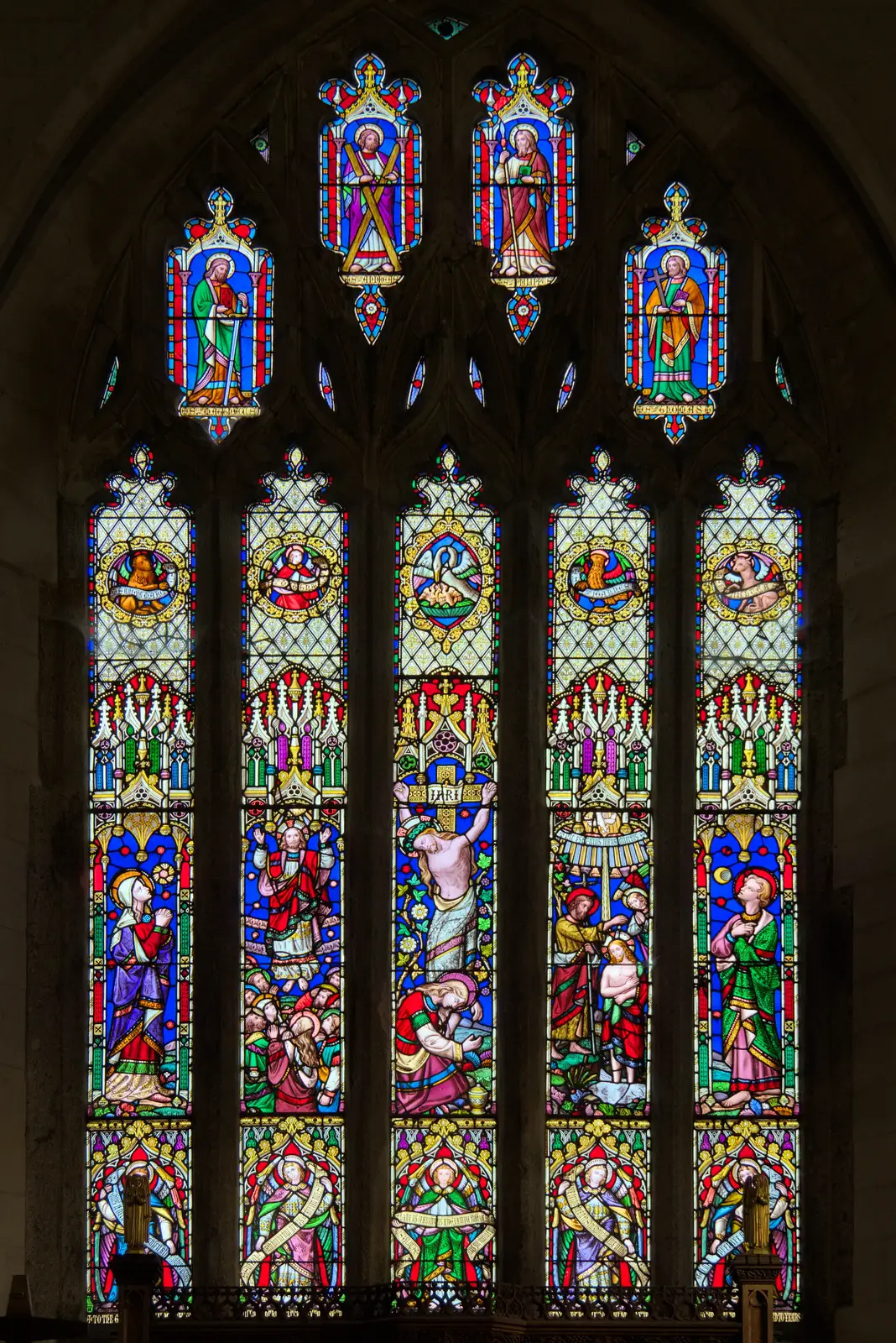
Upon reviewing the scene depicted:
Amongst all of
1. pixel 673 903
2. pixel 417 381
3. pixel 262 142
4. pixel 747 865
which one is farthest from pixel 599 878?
pixel 262 142

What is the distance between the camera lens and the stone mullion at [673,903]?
1386 centimetres

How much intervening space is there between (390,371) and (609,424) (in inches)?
42.3

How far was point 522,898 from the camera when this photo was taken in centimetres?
1413

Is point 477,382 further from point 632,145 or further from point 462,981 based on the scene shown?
point 462,981

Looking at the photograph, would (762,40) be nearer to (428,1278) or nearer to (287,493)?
(287,493)

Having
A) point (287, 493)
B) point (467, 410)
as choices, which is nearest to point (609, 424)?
point (467, 410)

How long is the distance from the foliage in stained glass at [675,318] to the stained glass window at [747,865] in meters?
0.44

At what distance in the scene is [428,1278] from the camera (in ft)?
45.3

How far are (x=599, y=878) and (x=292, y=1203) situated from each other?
2.03m

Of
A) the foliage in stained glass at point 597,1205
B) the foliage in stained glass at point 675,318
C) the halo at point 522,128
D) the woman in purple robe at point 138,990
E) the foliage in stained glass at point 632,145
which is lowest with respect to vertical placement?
the foliage in stained glass at point 597,1205

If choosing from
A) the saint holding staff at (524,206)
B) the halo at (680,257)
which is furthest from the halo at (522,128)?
the halo at (680,257)

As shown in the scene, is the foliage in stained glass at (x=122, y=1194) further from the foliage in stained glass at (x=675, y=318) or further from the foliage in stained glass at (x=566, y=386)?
Answer: the foliage in stained glass at (x=675, y=318)

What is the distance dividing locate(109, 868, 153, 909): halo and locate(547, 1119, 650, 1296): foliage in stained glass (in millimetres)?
2176
